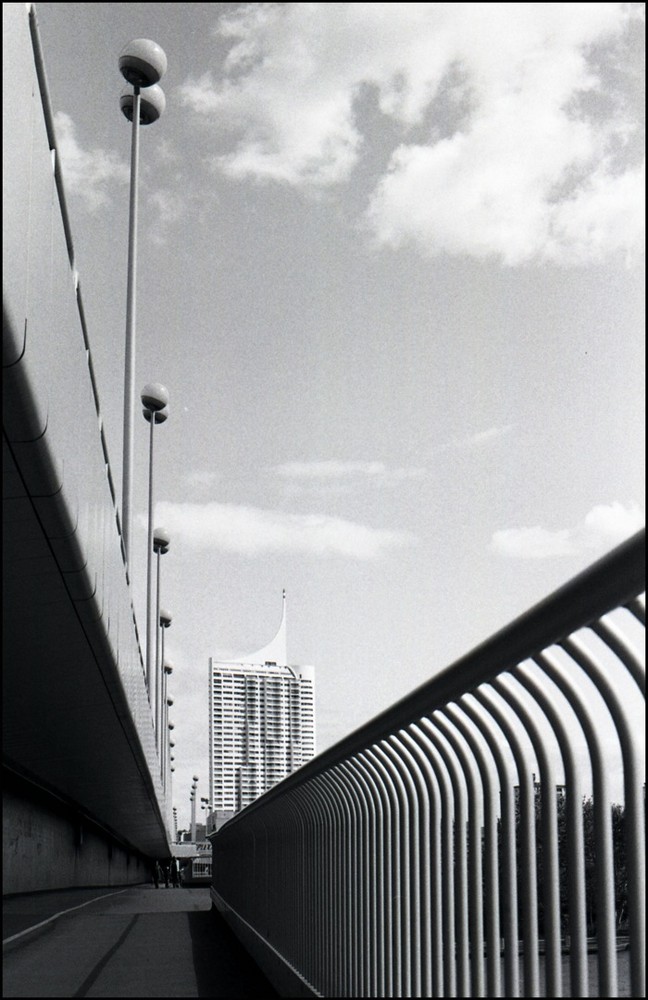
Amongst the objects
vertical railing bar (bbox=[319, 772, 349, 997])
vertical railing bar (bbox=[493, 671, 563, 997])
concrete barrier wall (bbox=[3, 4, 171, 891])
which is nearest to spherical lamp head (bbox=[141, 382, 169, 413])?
concrete barrier wall (bbox=[3, 4, 171, 891])

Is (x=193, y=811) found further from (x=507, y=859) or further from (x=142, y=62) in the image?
Result: (x=507, y=859)

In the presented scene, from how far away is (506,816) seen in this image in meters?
3.30

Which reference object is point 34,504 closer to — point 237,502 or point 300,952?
point 300,952

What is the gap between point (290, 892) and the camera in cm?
724

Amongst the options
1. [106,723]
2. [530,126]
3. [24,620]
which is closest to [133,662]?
[106,723]

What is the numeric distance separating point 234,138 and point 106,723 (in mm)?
8429

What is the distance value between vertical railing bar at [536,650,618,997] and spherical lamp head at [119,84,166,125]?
69.9 feet

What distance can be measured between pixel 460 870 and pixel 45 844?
25.2 metres

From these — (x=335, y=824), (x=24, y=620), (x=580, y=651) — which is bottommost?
(x=335, y=824)

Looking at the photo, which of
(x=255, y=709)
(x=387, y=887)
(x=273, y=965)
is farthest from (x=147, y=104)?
(x=255, y=709)

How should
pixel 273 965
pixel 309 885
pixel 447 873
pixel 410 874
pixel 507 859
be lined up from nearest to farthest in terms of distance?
pixel 507 859 → pixel 447 873 → pixel 410 874 → pixel 309 885 → pixel 273 965

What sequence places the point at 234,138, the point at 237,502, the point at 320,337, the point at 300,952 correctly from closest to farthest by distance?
the point at 300,952, the point at 234,138, the point at 320,337, the point at 237,502

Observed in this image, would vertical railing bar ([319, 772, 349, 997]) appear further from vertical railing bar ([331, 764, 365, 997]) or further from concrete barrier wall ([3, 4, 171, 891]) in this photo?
concrete barrier wall ([3, 4, 171, 891])

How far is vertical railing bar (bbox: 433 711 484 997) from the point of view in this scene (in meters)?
3.44
